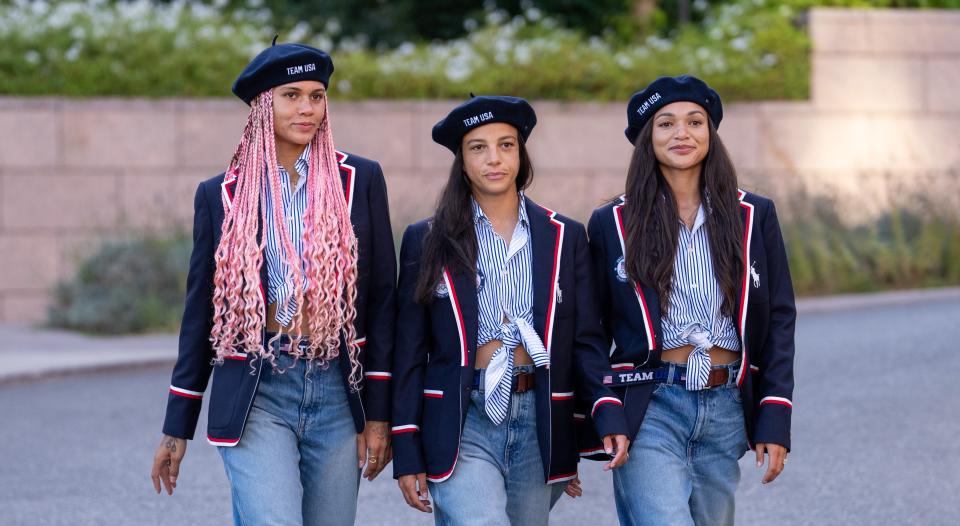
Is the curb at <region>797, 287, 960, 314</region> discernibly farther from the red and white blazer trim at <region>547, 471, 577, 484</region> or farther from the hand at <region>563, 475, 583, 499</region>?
the red and white blazer trim at <region>547, 471, 577, 484</region>

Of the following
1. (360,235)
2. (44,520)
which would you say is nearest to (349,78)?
(44,520)

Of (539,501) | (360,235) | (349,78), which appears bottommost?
(539,501)

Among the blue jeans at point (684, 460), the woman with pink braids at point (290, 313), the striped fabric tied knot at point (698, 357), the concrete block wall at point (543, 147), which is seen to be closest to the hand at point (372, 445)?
the woman with pink braids at point (290, 313)

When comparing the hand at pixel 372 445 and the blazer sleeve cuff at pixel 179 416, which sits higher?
the blazer sleeve cuff at pixel 179 416

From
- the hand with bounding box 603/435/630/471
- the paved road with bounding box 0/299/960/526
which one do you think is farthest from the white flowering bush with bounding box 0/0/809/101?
the hand with bounding box 603/435/630/471

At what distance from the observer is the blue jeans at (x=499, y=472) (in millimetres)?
Result: 4418

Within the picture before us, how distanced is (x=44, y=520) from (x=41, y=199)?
9.75m

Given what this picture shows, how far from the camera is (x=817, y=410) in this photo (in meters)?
9.27

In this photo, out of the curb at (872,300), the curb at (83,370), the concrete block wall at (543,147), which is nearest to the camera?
the curb at (83,370)

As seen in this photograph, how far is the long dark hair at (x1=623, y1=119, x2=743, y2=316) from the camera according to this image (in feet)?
15.2

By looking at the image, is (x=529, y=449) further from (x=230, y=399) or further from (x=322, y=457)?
(x=230, y=399)

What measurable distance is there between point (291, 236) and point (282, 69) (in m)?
0.55

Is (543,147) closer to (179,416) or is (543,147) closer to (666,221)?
(666,221)

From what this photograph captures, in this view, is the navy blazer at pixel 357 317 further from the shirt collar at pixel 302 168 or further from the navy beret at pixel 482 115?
the navy beret at pixel 482 115
